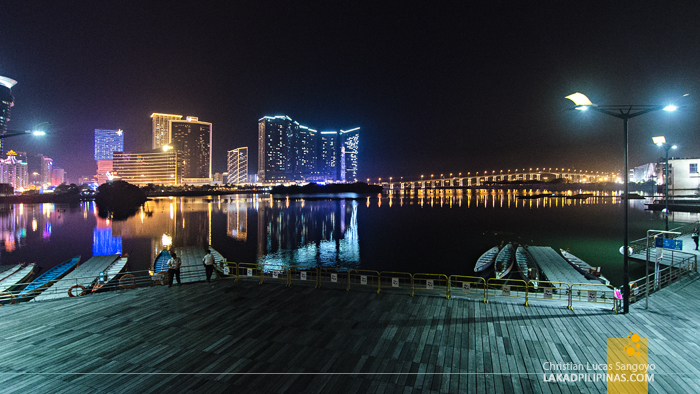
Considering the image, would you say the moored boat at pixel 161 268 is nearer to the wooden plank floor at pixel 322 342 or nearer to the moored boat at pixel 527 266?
the wooden plank floor at pixel 322 342

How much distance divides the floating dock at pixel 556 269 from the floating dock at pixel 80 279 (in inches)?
1300

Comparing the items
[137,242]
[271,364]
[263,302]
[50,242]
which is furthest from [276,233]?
[271,364]

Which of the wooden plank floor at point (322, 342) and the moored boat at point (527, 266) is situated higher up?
the wooden plank floor at point (322, 342)

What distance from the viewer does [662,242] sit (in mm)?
11031

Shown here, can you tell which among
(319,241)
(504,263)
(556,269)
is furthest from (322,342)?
(319,241)

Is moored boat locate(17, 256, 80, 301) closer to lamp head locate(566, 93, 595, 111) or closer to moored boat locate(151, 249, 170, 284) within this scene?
moored boat locate(151, 249, 170, 284)

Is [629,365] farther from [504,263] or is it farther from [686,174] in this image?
[686,174]

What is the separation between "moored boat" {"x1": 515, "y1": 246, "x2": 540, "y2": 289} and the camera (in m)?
24.5

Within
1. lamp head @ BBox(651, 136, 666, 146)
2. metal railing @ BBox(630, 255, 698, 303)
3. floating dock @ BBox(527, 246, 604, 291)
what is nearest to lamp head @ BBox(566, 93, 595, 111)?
metal railing @ BBox(630, 255, 698, 303)

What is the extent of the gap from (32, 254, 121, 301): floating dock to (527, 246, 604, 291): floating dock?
3301 cm

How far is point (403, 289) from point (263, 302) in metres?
6.16

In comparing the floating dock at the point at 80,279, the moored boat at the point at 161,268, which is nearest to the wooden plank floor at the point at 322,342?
the moored boat at the point at 161,268

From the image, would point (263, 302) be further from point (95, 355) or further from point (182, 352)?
point (95, 355)

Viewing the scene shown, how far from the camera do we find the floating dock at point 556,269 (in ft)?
72.1
